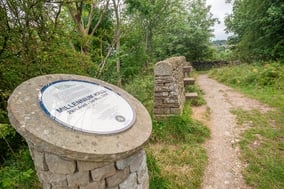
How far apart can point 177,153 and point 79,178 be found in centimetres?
237

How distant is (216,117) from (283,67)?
4890 mm

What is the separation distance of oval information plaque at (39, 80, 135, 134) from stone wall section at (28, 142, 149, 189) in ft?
0.86

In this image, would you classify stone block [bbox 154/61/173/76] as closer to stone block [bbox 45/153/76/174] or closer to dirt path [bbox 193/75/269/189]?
dirt path [bbox 193/75/269/189]

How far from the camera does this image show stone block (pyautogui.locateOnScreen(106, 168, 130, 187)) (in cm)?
172

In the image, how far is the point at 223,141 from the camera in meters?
4.09

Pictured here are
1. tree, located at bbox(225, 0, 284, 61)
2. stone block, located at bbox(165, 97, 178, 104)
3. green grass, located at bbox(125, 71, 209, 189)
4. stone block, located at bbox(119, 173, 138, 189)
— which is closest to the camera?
stone block, located at bbox(119, 173, 138, 189)

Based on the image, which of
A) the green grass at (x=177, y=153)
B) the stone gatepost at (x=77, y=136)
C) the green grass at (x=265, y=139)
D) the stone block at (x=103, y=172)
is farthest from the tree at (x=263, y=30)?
the stone block at (x=103, y=172)

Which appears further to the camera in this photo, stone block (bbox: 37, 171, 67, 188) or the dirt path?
the dirt path

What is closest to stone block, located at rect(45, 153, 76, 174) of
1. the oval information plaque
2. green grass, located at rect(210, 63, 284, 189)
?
the oval information plaque

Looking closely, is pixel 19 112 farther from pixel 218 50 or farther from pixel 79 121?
pixel 218 50

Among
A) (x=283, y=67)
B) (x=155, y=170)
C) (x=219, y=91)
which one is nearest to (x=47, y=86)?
(x=155, y=170)

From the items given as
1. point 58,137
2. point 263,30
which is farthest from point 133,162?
point 263,30

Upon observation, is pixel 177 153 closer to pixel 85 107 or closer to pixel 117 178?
pixel 117 178

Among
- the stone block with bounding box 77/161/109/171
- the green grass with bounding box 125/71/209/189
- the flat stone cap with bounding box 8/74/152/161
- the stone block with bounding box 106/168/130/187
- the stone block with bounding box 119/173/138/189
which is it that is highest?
the flat stone cap with bounding box 8/74/152/161
